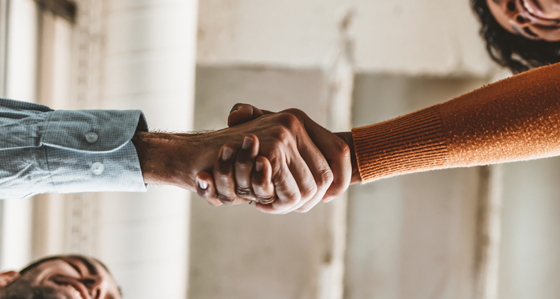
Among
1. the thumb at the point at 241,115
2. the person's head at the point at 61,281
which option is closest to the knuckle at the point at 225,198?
the thumb at the point at 241,115

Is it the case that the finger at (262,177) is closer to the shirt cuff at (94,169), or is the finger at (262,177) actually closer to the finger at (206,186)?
the finger at (206,186)

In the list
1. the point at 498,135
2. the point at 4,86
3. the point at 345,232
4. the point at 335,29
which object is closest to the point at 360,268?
the point at 345,232

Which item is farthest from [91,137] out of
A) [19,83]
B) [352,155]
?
[19,83]

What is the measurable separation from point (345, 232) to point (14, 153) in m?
1.77

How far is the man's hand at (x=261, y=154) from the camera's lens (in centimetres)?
85

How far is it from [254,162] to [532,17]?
1.19m

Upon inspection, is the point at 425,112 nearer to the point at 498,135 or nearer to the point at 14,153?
the point at 498,135

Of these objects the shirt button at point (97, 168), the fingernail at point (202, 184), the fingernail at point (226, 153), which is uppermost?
the fingernail at point (226, 153)

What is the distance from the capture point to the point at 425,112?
905mm

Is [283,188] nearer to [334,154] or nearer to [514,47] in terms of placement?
[334,154]

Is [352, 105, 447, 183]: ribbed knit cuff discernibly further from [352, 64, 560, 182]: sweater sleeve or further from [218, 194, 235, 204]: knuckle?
[218, 194, 235, 204]: knuckle

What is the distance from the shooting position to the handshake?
0.82 m

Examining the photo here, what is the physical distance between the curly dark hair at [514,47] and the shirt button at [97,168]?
4.95ft

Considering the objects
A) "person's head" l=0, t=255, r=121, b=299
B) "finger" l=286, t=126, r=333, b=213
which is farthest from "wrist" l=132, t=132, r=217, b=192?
"person's head" l=0, t=255, r=121, b=299
